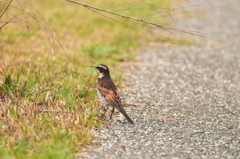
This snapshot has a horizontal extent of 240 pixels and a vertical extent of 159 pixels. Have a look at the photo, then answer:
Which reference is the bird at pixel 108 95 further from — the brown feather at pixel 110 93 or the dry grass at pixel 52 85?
the dry grass at pixel 52 85

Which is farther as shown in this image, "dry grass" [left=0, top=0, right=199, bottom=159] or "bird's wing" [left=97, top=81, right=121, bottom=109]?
"bird's wing" [left=97, top=81, right=121, bottom=109]

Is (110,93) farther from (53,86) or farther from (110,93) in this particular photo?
(53,86)

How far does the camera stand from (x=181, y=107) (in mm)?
5633

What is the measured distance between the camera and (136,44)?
31.9 ft

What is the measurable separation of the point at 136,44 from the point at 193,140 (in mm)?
5710

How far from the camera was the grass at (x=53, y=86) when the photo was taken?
3.86 meters

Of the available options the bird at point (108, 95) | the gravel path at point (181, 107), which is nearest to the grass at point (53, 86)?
the bird at point (108, 95)

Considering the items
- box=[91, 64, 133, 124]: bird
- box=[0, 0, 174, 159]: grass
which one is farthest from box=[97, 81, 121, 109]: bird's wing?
box=[0, 0, 174, 159]: grass

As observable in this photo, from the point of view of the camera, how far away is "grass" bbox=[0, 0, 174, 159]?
3859 millimetres

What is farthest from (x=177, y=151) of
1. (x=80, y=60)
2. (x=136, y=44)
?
(x=136, y=44)

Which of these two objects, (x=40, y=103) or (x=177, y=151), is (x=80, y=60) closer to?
(x=40, y=103)

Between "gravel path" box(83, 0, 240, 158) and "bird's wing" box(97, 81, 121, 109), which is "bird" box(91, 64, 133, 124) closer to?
"bird's wing" box(97, 81, 121, 109)

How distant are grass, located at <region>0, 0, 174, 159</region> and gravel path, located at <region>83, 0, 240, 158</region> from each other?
438mm

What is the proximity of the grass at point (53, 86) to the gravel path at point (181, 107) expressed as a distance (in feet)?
1.44
